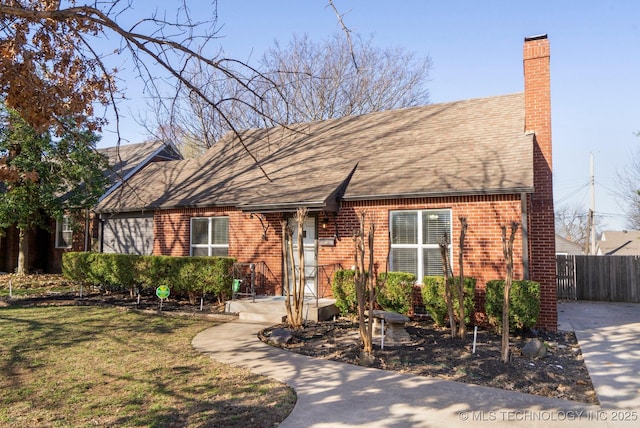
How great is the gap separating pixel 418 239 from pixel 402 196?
1088 millimetres

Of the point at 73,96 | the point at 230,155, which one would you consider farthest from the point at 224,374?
the point at 230,155

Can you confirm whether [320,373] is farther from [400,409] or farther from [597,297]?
[597,297]

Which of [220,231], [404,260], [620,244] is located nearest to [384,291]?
[404,260]

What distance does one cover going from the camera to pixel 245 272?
474 inches

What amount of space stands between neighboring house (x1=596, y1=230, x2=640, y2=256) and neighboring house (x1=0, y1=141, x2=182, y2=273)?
38875 mm

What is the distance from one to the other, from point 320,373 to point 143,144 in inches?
764

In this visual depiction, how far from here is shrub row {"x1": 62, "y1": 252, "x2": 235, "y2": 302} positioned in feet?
37.4

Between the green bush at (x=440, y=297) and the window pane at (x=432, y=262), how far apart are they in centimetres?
63

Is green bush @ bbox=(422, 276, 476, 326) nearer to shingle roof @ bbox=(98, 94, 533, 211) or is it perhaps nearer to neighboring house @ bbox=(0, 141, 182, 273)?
shingle roof @ bbox=(98, 94, 533, 211)

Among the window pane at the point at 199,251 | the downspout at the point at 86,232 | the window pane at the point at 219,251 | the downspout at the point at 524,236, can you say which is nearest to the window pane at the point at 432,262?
the downspout at the point at 524,236

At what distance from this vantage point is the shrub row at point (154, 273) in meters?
11.4

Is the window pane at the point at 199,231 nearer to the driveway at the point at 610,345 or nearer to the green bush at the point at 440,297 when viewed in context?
the green bush at the point at 440,297

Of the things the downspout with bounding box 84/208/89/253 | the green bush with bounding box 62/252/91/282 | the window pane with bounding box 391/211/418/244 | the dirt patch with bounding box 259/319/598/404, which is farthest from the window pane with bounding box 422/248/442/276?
the downspout with bounding box 84/208/89/253

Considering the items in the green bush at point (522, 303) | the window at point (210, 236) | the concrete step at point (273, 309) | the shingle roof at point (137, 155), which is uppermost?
the shingle roof at point (137, 155)
